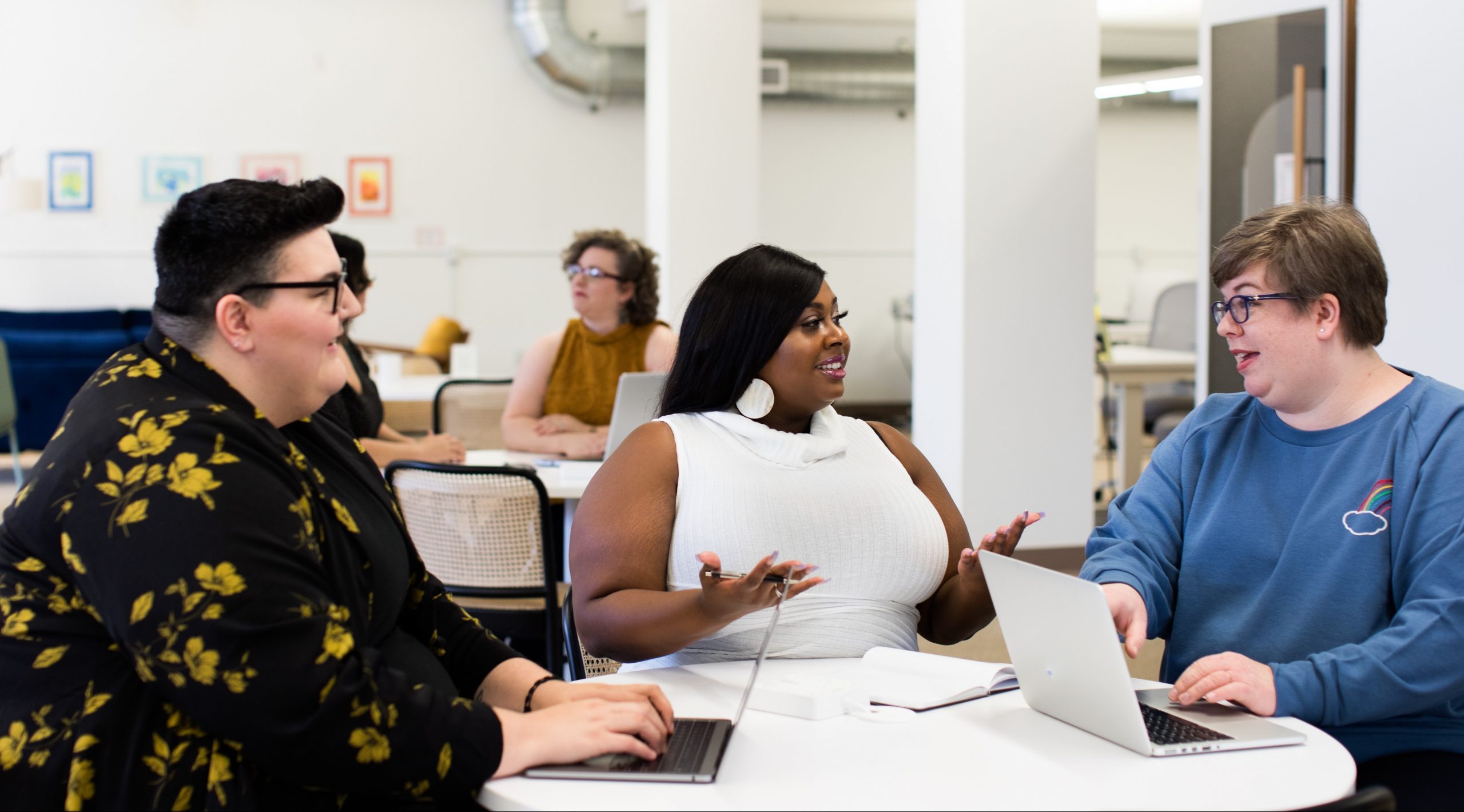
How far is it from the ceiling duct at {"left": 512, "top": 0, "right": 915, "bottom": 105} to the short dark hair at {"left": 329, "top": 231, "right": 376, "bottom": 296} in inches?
242

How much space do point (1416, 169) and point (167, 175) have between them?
340 inches

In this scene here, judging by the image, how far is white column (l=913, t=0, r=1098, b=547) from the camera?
→ 15.5ft

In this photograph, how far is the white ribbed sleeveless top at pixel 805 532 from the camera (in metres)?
1.86

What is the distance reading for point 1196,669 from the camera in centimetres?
152

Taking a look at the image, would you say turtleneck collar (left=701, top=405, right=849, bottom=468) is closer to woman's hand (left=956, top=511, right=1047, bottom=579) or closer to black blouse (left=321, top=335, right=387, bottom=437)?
woman's hand (left=956, top=511, right=1047, bottom=579)

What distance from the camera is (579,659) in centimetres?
218

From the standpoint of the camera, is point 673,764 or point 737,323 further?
point 737,323

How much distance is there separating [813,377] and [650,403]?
3.31 feet

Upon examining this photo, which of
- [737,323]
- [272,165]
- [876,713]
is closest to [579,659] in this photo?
[737,323]

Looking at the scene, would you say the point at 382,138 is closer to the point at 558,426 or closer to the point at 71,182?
the point at 71,182

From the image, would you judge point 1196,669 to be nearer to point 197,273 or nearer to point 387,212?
point 197,273

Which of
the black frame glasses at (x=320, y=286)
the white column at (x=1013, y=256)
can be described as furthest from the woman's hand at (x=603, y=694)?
the white column at (x=1013, y=256)

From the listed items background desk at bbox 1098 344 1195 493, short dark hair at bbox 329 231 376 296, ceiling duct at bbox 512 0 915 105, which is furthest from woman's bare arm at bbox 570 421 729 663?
ceiling duct at bbox 512 0 915 105

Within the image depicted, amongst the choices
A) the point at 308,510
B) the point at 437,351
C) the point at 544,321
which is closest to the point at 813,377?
the point at 308,510
